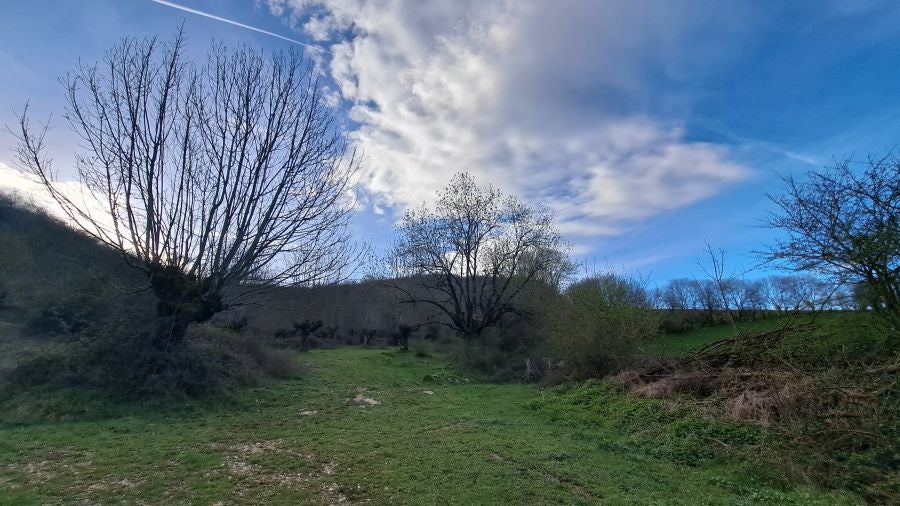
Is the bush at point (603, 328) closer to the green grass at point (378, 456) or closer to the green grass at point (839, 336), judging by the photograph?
the green grass at point (378, 456)

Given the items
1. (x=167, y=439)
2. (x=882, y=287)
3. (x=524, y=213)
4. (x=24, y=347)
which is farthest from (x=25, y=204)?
(x=882, y=287)

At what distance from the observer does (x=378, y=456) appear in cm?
686

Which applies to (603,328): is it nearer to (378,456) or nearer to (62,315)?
(378,456)

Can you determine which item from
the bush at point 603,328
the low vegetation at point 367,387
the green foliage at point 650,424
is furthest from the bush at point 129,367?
the bush at point 603,328

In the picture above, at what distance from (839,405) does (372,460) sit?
730 centimetres

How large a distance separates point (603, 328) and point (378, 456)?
10755 mm

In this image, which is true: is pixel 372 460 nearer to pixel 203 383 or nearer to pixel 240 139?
pixel 203 383

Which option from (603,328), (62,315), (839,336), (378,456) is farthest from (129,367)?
(839,336)

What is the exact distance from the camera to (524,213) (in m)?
28.7

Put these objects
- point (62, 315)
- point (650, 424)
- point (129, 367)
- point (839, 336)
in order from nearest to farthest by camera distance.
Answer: point (650, 424), point (839, 336), point (129, 367), point (62, 315)

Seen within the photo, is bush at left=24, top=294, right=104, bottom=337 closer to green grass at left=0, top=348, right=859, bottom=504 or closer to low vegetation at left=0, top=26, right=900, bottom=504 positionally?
low vegetation at left=0, top=26, right=900, bottom=504

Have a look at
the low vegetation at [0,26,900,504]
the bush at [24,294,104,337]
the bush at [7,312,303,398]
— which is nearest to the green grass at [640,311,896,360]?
the low vegetation at [0,26,900,504]

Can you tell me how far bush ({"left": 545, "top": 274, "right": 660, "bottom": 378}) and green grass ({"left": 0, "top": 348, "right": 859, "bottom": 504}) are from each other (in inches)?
122

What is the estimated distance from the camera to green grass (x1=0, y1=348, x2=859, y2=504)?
5262 millimetres
